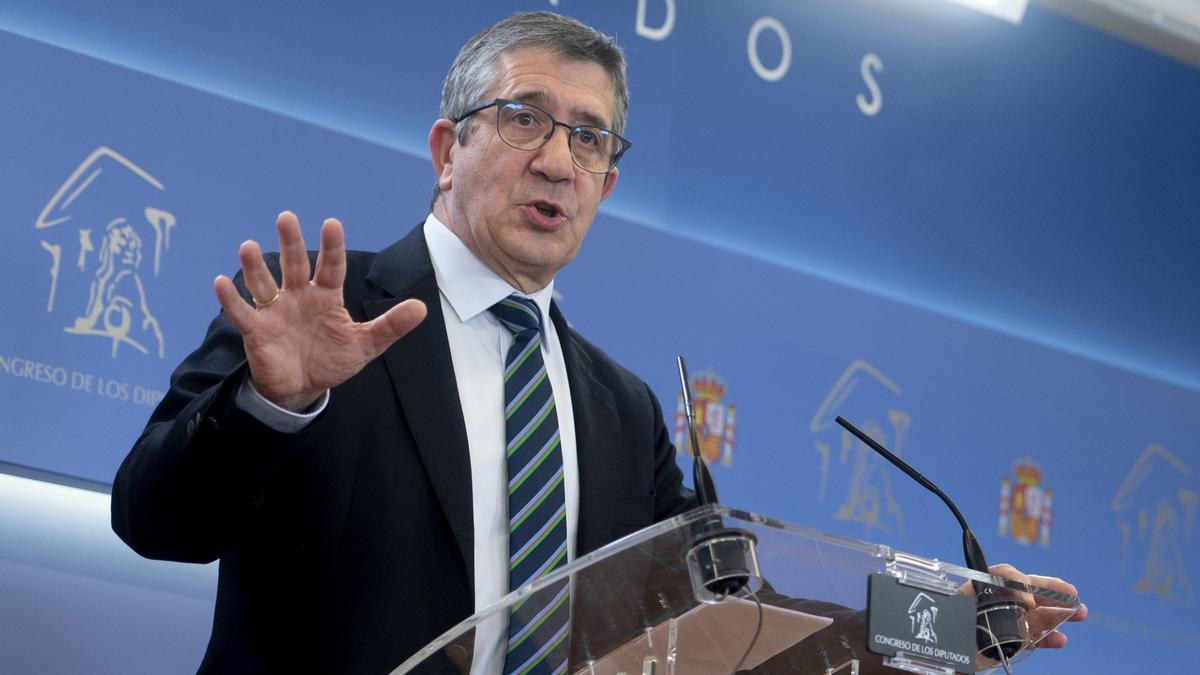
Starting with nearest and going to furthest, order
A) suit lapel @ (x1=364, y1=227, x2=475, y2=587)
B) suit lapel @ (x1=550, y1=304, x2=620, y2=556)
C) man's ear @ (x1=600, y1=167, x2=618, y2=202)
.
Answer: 1. suit lapel @ (x1=364, y1=227, x2=475, y2=587)
2. suit lapel @ (x1=550, y1=304, x2=620, y2=556)
3. man's ear @ (x1=600, y1=167, x2=618, y2=202)

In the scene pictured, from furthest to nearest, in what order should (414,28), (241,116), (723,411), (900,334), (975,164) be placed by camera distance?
(975,164) → (900,334) → (723,411) → (414,28) → (241,116)

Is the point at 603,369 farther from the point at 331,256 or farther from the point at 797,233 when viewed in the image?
the point at 797,233

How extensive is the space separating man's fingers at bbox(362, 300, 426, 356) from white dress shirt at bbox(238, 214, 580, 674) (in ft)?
1.32

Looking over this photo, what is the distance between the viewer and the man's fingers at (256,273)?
1393 millimetres

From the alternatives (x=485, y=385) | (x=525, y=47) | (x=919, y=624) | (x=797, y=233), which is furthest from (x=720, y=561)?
(x=797, y=233)

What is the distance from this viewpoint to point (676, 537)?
1322mm

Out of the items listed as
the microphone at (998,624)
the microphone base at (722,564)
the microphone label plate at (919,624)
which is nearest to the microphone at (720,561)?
the microphone base at (722,564)

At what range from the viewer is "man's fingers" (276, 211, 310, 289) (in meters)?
1.39

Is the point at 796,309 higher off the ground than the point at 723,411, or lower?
higher

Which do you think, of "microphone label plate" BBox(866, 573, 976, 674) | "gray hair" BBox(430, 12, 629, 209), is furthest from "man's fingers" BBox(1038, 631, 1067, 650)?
"gray hair" BBox(430, 12, 629, 209)

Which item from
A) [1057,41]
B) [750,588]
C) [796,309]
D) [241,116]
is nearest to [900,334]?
[796,309]

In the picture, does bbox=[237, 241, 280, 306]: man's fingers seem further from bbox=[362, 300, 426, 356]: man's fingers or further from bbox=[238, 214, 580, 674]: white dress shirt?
bbox=[238, 214, 580, 674]: white dress shirt

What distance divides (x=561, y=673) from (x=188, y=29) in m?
1.74

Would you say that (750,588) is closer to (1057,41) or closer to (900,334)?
(900,334)
